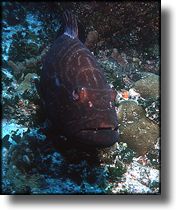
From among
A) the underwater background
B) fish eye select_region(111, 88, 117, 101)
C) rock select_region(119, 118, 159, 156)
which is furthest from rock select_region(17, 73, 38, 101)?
rock select_region(119, 118, 159, 156)

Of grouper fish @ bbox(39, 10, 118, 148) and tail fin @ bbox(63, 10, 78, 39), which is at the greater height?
tail fin @ bbox(63, 10, 78, 39)

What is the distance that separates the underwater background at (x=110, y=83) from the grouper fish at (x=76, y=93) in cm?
5

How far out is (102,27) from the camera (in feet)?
6.81

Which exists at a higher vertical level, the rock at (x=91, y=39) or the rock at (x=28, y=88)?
the rock at (x=91, y=39)

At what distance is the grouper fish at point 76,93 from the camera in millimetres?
1872

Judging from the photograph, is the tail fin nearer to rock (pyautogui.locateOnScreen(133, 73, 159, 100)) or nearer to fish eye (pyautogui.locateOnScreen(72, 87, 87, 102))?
fish eye (pyautogui.locateOnScreen(72, 87, 87, 102))

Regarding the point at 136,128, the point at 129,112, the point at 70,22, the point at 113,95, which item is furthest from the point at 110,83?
the point at 70,22

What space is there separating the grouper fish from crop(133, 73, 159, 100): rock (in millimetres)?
181

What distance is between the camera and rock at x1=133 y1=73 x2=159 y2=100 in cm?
204

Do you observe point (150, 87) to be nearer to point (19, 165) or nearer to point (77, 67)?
point (77, 67)

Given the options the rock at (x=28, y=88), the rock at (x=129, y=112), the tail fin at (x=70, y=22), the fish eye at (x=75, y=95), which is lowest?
the rock at (x=129, y=112)

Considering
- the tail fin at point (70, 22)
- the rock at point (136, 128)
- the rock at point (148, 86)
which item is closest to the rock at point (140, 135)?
the rock at point (136, 128)

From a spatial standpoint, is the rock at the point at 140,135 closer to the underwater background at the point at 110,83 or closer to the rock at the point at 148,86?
the underwater background at the point at 110,83

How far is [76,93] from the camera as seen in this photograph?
1.94 metres
